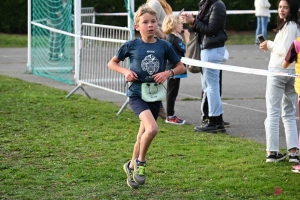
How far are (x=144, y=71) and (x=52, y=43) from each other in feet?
36.3

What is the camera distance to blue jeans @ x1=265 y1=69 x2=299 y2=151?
24.3 ft

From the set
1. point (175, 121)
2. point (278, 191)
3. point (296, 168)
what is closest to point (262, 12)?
point (175, 121)

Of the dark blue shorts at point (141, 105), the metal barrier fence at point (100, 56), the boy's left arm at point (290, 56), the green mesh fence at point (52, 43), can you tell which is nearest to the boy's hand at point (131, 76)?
the dark blue shorts at point (141, 105)

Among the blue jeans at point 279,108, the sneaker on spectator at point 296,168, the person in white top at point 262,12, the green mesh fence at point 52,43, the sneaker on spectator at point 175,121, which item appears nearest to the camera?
the sneaker on spectator at point 296,168

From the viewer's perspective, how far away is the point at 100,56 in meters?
11.5

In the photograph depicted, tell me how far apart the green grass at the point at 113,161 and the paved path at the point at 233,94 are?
80 centimetres

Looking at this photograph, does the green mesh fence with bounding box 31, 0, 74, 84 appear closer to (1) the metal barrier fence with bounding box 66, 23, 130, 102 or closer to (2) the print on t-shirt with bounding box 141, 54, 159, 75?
(1) the metal barrier fence with bounding box 66, 23, 130, 102

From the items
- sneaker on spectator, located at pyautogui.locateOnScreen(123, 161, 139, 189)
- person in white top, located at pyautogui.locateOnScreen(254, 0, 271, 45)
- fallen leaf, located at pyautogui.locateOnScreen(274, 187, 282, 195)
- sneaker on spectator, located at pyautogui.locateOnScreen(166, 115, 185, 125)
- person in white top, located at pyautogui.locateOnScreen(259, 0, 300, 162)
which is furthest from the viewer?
person in white top, located at pyautogui.locateOnScreen(254, 0, 271, 45)

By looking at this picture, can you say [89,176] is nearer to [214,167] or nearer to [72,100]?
[214,167]

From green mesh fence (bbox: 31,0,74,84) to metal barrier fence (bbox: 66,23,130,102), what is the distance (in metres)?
3.41

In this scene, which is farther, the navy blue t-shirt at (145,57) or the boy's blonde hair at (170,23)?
the boy's blonde hair at (170,23)

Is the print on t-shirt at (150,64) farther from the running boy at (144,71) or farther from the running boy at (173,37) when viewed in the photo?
the running boy at (173,37)

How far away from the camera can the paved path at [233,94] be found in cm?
1009

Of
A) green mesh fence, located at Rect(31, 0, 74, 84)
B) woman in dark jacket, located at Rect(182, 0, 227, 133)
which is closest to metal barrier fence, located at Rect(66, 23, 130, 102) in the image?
woman in dark jacket, located at Rect(182, 0, 227, 133)
